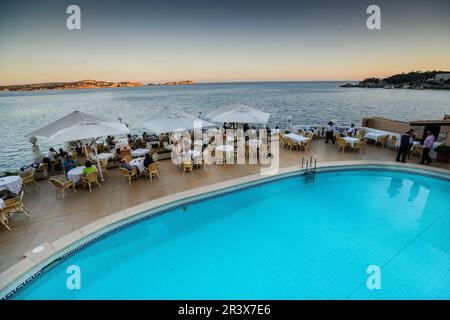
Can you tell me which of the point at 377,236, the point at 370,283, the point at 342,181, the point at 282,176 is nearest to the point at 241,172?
the point at 282,176

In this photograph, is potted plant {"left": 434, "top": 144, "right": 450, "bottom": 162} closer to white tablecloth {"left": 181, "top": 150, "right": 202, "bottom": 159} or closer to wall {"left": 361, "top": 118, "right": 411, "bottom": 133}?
wall {"left": 361, "top": 118, "right": 411, "bottom": 133}

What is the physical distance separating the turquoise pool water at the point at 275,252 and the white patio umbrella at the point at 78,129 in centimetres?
325

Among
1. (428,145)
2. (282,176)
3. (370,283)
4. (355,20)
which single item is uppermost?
(355,20)

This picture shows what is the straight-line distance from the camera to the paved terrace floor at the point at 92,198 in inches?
181

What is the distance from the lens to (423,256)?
4492 mm

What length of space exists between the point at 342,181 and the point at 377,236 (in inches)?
124

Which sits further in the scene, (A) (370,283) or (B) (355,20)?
(B) (355,20)

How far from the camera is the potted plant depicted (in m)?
8.59

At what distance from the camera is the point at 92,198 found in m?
6.32

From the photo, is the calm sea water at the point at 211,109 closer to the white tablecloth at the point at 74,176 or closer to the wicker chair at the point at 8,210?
the white tablecloth at the point at 74,176

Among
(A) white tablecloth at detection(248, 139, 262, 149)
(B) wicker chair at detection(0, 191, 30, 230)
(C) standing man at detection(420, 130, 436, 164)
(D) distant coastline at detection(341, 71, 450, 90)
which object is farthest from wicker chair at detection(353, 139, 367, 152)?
(D) distant coastline at detection(341, 71, 450, 90)

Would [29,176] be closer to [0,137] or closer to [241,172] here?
[241,172]

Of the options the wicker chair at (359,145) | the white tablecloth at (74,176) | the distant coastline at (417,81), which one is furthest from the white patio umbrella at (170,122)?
the distant coastline at (417,81)

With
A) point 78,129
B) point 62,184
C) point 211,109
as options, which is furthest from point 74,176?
point 211,109
